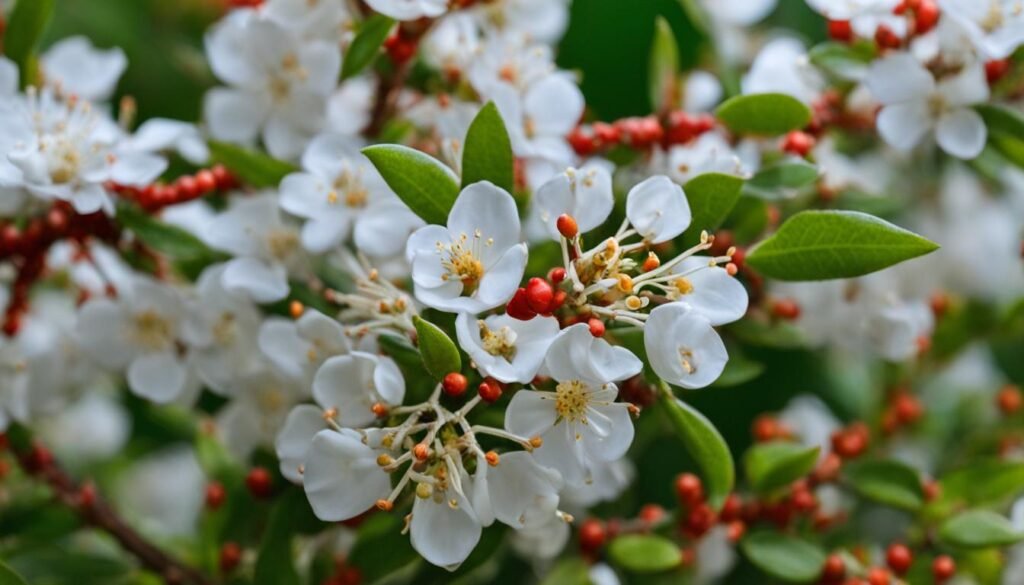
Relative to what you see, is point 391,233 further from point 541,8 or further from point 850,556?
point 850,556

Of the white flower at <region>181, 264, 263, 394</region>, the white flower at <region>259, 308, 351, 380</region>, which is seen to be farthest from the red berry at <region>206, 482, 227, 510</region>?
the white flower at <region>259, 308, 351, 380</region>

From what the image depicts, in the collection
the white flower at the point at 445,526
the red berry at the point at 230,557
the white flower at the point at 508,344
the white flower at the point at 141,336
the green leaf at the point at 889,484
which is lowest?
the red berry at the point at 230,557

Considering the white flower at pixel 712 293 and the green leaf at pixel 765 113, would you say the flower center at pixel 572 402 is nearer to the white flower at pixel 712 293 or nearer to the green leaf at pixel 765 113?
the white flower at pixel 712 293

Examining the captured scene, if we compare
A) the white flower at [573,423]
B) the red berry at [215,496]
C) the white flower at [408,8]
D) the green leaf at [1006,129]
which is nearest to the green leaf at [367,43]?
the white flower at [408,8]

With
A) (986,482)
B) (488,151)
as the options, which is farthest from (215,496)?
(986,482)

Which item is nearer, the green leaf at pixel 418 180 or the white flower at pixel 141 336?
the green leaf at pixel 418 180

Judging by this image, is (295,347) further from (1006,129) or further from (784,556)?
(1006,129)

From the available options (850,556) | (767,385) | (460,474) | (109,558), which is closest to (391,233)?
(460,474)
